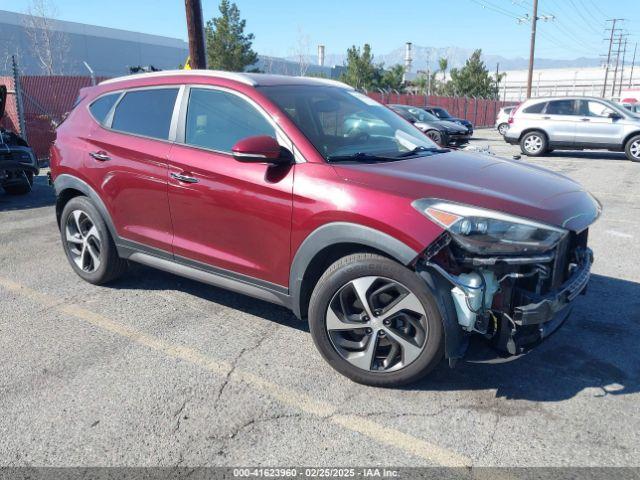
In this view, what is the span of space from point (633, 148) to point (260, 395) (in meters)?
15.1

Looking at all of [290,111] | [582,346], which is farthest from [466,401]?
[290,111]

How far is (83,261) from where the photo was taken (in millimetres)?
4742

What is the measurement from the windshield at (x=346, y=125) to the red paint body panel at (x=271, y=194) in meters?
0.13

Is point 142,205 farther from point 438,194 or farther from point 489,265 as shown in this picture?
point 489,265

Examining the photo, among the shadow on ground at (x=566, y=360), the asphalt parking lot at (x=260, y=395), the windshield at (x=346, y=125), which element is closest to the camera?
the asphalt parking lot at (x=260, y=395)

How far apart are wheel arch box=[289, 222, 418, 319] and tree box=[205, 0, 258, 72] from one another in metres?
35.8

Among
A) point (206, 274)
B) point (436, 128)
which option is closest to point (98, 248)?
point (206, 274)

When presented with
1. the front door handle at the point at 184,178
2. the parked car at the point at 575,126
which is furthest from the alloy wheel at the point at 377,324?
the parked car at the point at 575,126

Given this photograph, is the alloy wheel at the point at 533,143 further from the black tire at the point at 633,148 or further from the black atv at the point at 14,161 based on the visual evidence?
the black atv at the point at 14,161

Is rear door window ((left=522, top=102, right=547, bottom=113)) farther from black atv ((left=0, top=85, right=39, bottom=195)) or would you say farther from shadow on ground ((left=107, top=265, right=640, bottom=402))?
black atv ((left=0, top=85, right=39, bottom=195))

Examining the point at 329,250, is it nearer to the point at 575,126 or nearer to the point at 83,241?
the point at 83,241

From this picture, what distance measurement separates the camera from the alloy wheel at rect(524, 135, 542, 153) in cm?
1589

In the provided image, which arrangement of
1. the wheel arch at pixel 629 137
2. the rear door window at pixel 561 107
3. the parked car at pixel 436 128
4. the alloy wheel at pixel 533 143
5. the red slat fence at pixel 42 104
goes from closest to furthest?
the red slat fence at pixel 42 104 → the wheel arch at pixel 629 137 → the rear door window at pixel 561 107 → the alloy wheel at pixel 533 143 → the parked car at pixel 436 128

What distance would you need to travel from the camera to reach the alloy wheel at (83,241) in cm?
464
